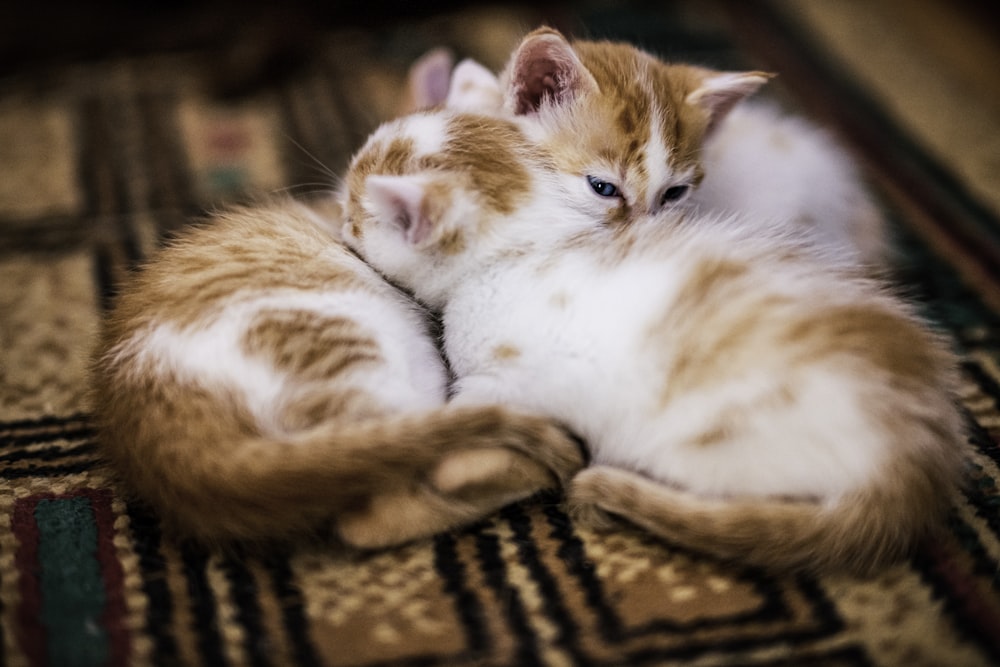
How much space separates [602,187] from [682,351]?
32cm

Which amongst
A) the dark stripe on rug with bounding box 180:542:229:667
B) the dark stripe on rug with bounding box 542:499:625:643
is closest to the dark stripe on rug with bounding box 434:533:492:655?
the dark stripe on rug with bounding box 542:499:625:643

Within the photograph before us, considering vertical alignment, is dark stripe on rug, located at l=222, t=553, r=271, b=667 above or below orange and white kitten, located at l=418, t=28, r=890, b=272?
below

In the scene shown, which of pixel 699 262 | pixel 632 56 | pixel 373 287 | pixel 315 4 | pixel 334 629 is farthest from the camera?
pixel 315 4

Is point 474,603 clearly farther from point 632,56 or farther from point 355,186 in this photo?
point 632,56

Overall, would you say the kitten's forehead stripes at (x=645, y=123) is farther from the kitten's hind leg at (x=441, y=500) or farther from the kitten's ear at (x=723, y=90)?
the kitten's hind leg at (x=441, y=500)

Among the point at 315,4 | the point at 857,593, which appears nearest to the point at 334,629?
the point at 857,593

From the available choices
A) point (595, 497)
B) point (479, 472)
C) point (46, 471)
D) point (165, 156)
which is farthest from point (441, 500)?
point (165, 156)

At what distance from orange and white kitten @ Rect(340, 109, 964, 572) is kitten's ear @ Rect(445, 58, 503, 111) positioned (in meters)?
0.15

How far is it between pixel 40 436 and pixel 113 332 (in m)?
0.21

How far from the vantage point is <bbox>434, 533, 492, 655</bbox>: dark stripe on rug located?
0.88 meters

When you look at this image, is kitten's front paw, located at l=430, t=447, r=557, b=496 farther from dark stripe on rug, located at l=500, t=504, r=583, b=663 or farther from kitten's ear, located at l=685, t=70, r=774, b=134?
kitten's ear, located at l=685, t=70, r=774, b=134

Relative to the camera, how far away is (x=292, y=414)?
98 cm

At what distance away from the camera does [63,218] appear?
5.54ft

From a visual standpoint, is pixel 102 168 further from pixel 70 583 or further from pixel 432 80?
pixel 70 583
